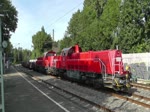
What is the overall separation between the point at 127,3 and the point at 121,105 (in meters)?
37.1

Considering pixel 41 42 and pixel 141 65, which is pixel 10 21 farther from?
pixel 41 42

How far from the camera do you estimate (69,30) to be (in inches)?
3994

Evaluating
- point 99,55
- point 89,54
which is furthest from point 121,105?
point 89,54

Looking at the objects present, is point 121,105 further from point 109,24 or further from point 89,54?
point 109,24

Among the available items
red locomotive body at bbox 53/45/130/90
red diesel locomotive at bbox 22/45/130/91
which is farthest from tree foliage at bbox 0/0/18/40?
red locomotive body at bbox 53/45/130/90

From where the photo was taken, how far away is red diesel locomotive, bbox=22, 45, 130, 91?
816 inches

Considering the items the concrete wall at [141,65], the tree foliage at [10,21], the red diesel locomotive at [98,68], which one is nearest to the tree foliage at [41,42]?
the tree foliage at [10,21]

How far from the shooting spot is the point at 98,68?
23375mm

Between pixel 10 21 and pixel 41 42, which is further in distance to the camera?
pixel 41 42

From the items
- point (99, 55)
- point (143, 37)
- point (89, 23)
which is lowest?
point (99, 55)

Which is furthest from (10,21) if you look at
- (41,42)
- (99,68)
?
(41,42)

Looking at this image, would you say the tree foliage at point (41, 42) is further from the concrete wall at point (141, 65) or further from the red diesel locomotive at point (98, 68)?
the red diesel locomotive at point (98, 68)

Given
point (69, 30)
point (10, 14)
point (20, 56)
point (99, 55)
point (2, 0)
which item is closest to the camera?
point (99, 55)

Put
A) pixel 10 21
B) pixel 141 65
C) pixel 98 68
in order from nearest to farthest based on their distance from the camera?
pixel 98 68 < pixel 141 65 < pixel 10 21
